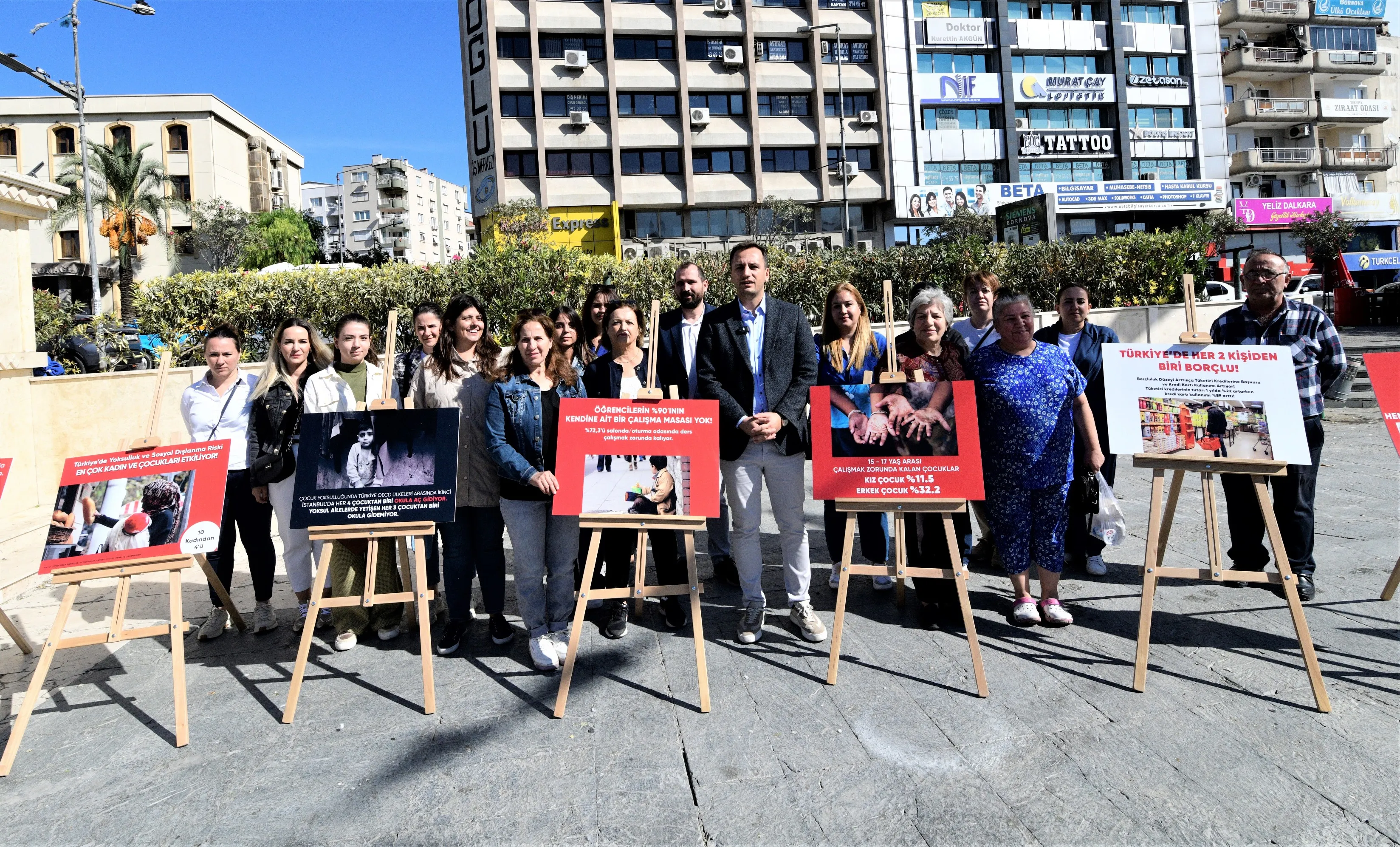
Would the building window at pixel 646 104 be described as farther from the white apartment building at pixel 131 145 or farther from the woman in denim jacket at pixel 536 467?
the woman in denim jacket at pixel 536 467

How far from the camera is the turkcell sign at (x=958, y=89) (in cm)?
3622

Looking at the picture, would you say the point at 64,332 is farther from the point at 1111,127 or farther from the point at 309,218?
the point at 309,218

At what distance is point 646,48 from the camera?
34750mm

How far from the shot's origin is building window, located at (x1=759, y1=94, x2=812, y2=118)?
35.8 meters

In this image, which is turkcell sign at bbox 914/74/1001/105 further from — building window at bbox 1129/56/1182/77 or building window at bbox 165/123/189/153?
building window at bbox 165/123/189/153

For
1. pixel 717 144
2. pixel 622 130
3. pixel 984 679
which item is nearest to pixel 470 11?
pixel 622 130

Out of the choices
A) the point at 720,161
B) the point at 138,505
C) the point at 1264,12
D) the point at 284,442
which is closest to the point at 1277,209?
the point at 1264,12

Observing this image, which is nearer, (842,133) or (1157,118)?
(842,133)

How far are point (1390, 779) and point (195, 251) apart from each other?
54994mm

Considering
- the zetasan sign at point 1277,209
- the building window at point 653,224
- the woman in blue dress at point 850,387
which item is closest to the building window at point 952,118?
the building window at point 653,224

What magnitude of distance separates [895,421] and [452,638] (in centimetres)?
244

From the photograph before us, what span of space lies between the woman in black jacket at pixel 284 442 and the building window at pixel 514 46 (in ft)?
107

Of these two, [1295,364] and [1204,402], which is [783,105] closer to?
[1295,364]

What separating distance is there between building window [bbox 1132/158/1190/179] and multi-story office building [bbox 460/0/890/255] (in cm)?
1247
